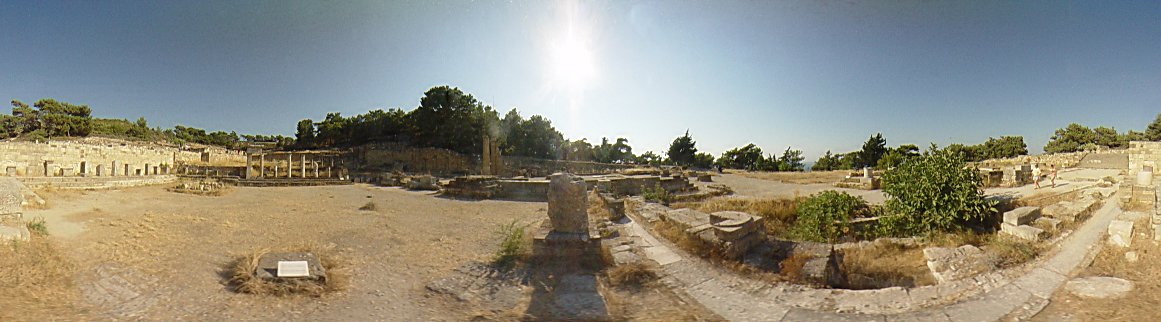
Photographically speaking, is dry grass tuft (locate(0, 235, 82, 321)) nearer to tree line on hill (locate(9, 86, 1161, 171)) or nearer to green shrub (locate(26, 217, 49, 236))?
green shrub (locate(26, 217, 49, 236))

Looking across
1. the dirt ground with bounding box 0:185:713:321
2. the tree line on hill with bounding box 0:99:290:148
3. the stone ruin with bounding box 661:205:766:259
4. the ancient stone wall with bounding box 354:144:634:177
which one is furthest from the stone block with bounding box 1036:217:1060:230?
the tree line on hill with bounding box 0:99:290:148

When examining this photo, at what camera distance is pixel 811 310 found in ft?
13.2

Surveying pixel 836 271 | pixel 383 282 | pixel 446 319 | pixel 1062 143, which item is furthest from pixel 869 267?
pixel 1062 143

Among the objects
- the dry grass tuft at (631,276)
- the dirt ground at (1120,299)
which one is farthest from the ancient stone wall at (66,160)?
the dirt ground at (1120,299)

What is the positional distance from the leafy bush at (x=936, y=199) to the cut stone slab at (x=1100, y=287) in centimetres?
361

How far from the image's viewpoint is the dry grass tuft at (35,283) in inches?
136

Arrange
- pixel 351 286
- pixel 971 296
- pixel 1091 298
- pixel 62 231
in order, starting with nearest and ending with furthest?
pixel 1091 298 → pixel 971 296 → pixel 351 286 → pixel 62 231

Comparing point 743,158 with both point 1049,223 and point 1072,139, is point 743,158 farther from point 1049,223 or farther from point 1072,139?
point 1049,223

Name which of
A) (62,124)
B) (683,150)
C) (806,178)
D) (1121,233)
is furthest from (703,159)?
(62,124)

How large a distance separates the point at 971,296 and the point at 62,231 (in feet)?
40.4

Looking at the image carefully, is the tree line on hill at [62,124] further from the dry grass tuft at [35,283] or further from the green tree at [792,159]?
the green tree at [792,159]

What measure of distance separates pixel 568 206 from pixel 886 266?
4.70 meters

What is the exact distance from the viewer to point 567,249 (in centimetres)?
578

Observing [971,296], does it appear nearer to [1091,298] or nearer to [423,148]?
[1091,298]
